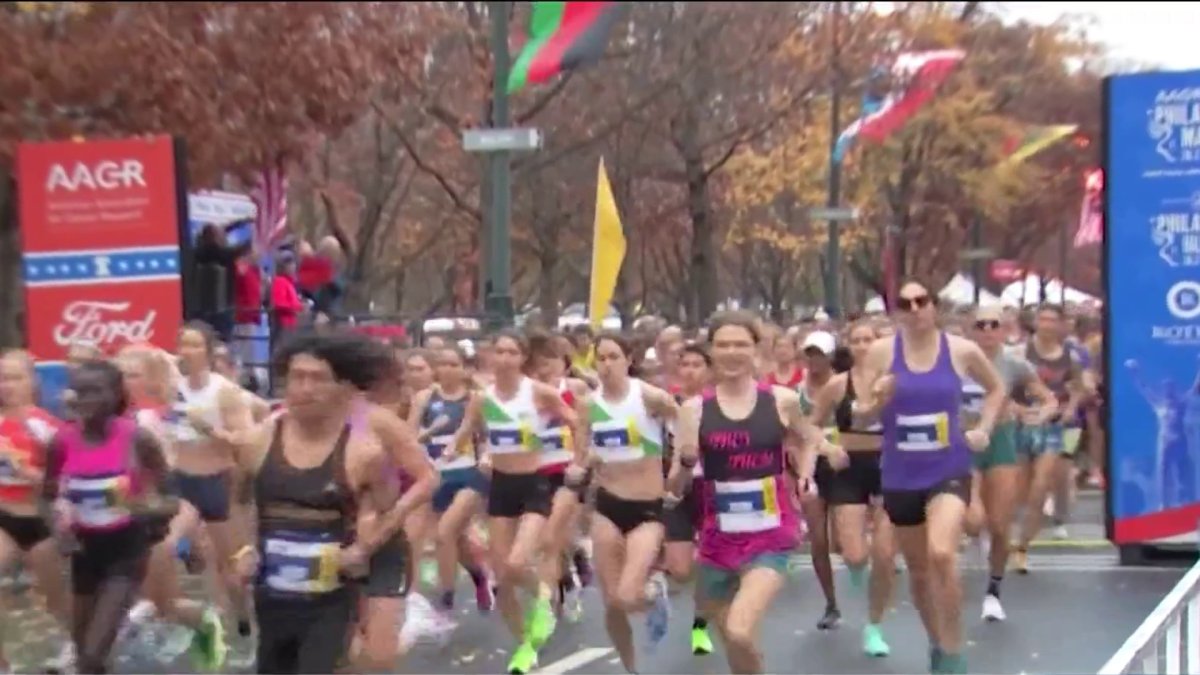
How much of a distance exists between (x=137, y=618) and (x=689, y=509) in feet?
11.4

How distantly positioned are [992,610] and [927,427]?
2854 millimetres

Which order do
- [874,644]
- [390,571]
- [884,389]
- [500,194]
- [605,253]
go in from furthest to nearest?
[500,194] → [605,253] → [874,644] → [884,389] → [390,571]

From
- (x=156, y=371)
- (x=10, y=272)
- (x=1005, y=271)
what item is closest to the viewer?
(x=156, y=371)

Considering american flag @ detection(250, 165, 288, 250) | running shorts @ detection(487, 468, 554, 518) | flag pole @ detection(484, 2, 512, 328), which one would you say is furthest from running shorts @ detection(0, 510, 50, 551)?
american flag @ detection(250, 165, 288, 250)

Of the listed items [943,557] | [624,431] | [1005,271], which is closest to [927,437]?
[943,557]

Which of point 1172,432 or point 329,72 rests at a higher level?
point 329,72

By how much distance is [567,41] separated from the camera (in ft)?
61.4

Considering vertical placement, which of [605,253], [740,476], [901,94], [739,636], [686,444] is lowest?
[739,636]

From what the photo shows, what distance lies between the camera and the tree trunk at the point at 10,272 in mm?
17312

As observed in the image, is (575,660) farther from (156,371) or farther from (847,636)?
(156,371)

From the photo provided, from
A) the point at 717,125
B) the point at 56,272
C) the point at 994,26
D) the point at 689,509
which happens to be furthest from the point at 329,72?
the point at 994,26

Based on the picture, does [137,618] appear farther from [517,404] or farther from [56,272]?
[56,272]

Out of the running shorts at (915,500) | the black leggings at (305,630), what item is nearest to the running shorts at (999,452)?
the running shorts at (915,500)

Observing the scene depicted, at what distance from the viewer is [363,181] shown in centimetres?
3772
